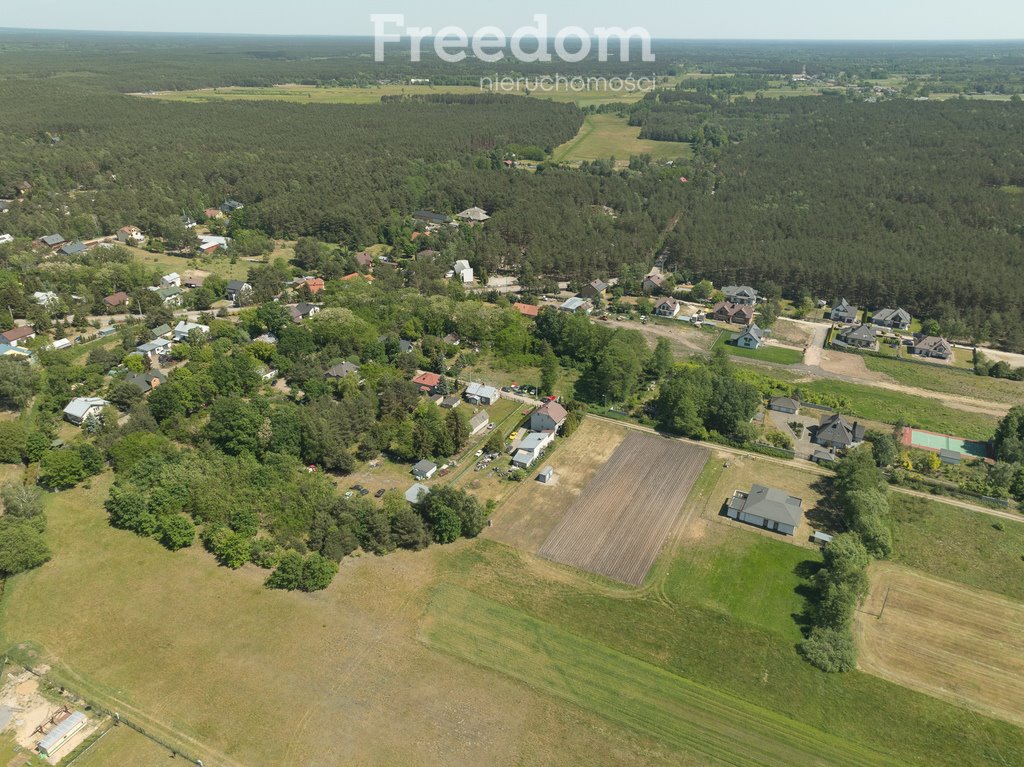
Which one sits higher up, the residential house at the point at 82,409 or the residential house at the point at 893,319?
the residential house at the point at 893,319

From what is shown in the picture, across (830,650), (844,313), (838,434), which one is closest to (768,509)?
(830,650)

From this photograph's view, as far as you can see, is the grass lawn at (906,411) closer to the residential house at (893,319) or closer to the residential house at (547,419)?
the residential house at (893,319)

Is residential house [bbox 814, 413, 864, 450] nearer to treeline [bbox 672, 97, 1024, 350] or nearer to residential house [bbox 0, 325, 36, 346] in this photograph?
treeline [bbox 672, 97, 1024, 350]

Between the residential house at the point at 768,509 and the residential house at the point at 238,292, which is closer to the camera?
the residential house at the point at 768,509

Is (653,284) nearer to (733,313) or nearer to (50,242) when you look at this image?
(733,313)

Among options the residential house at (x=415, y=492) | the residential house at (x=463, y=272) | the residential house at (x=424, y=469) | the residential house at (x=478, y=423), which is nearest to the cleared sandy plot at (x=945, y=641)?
the residential house at (x=415, y=492)

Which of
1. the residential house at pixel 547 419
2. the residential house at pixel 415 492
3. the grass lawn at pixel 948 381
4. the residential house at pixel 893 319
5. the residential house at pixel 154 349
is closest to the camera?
the residential house at pixel 415 492

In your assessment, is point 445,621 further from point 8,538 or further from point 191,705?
point 8,538

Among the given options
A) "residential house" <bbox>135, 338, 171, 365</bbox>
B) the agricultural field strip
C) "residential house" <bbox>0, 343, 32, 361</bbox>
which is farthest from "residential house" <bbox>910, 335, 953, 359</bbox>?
"residential house" <bbox>0, 343, 32, 361</bbox>
